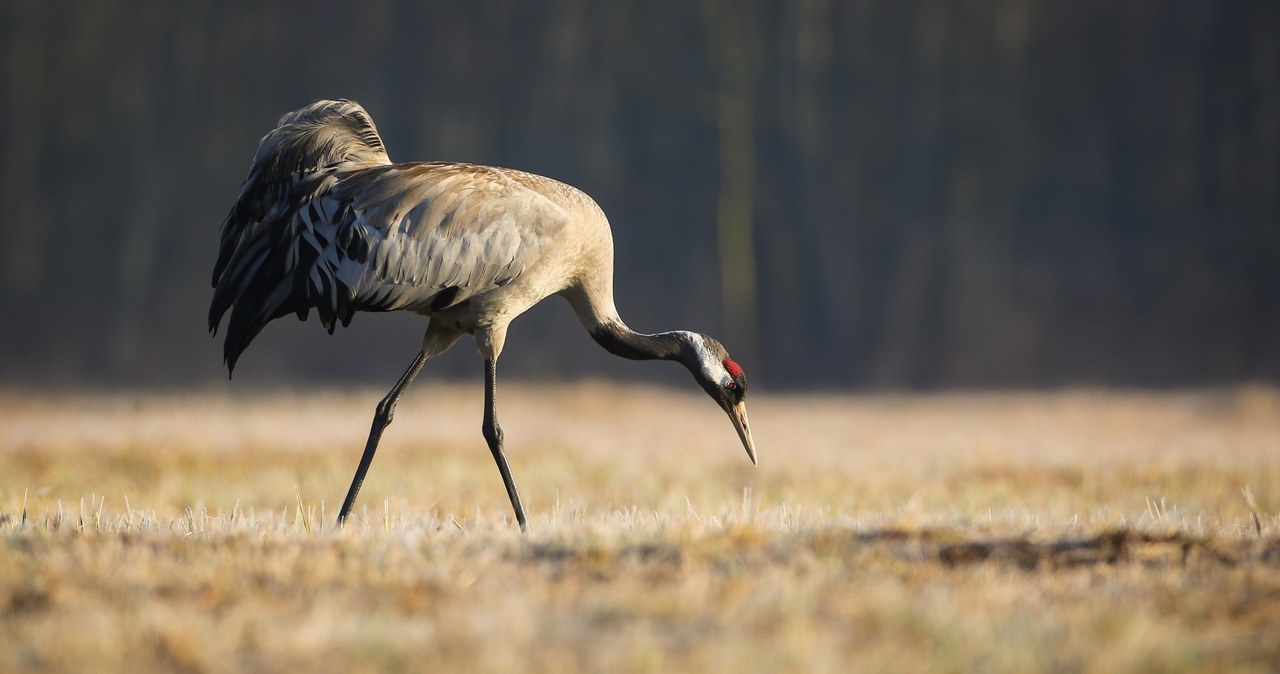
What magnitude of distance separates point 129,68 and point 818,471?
12.7 metres

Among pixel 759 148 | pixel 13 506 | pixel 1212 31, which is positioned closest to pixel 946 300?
pixel 759 148

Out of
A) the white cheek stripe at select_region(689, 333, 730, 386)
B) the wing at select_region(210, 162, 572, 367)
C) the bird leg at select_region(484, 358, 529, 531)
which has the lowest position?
the bird leg at select_region(484, 358, 529, 531)

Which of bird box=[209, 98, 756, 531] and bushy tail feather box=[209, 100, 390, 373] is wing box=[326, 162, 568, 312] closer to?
bird box=[209, 98, 756, 531]

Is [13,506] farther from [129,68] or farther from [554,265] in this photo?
[129,68]

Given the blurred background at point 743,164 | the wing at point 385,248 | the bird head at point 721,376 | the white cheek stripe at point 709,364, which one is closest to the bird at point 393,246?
the wing at point 385,248

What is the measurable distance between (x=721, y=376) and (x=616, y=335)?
0.52 meters

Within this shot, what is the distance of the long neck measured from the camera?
650 centimetres

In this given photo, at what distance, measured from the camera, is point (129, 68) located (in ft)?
59.3

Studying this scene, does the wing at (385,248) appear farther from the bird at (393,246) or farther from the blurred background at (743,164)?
the blurred background at (743,164)

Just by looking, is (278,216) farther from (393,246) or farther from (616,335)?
(616,335)

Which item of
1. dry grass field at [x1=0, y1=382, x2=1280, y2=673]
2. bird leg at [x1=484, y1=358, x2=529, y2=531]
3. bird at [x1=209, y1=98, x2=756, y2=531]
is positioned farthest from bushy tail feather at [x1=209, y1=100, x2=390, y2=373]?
dry grass field at [x1=0, y1=382, x2=1280, y2=673]

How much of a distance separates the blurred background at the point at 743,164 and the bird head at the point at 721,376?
411 inches

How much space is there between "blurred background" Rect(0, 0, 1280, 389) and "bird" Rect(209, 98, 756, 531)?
35.2ft

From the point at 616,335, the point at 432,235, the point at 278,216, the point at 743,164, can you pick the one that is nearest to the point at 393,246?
the point at 432,235
